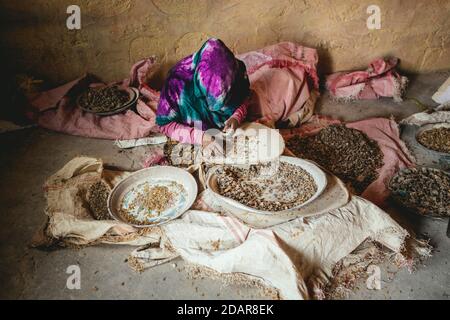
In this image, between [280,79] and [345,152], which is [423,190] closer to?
[345,152]

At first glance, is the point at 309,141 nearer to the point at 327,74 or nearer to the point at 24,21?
the point at 327,74

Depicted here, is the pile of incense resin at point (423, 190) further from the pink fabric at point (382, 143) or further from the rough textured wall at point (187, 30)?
the rough textured wall at point (187, 30)

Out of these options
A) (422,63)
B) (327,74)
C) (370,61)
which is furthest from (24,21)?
(422,63)

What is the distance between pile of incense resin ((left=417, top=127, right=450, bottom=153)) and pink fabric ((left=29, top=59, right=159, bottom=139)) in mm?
2461

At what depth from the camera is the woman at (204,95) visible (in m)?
2.49

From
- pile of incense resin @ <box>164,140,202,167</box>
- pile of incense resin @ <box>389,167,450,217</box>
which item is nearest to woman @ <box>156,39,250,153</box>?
pile of incense resin @ <box>164,140,202,167</box>

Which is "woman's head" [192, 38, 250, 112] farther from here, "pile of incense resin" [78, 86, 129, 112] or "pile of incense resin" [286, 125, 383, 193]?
"pile of incense resin" [78, 86, 129, 112]

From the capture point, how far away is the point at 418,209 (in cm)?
243

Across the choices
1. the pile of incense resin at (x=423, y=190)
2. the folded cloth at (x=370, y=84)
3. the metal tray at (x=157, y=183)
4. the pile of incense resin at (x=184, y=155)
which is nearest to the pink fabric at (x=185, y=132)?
the pile of incense resin at (x=184, y=155)

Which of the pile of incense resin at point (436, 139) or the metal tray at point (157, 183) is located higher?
the pile of incense resin at point (436, 139)

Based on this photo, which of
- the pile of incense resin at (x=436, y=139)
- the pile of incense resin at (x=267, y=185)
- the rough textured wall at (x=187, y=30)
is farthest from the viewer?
the rough textured wall at (x=187, y=30)

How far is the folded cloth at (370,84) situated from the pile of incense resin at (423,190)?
1.37m

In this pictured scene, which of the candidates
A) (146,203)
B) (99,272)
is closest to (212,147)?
(146,203)

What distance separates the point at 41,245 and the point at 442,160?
10.6 feet
